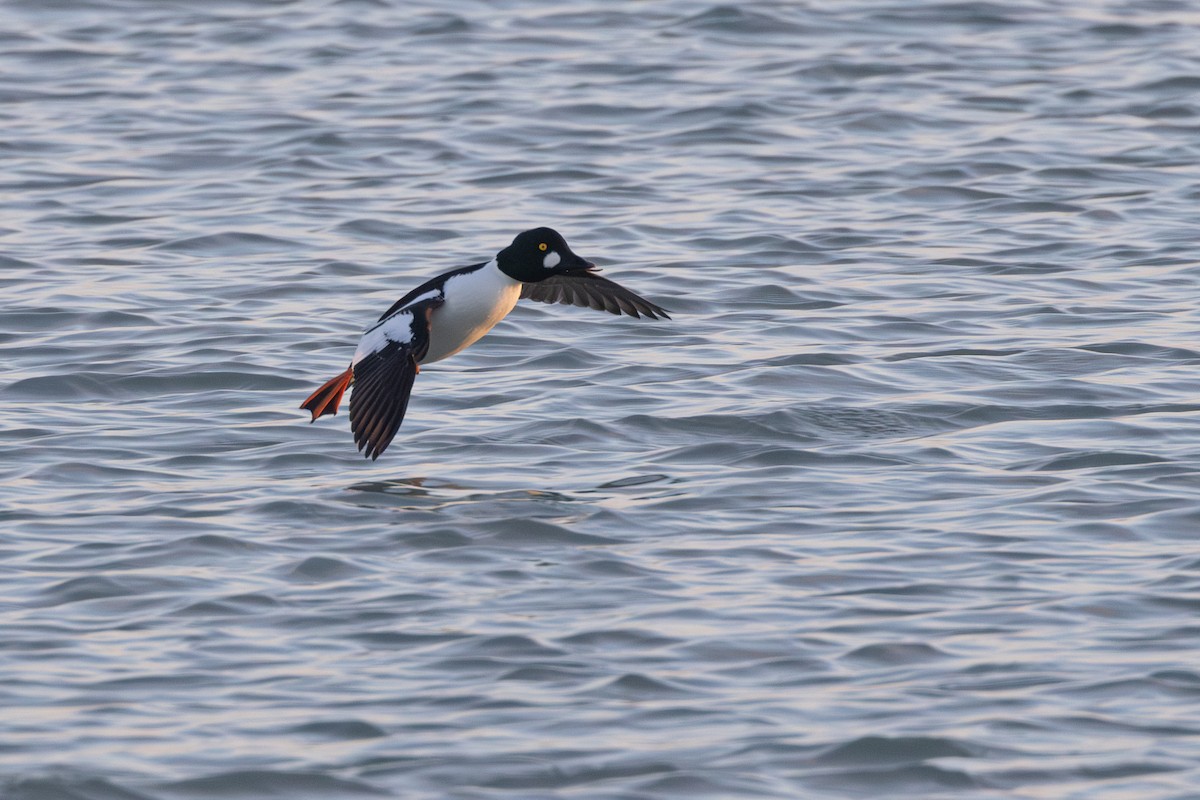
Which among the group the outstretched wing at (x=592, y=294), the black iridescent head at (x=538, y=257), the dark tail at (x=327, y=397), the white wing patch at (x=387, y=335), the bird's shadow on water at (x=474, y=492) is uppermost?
the black iridescent head at (x=538, y=257)

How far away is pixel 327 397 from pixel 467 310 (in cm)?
80

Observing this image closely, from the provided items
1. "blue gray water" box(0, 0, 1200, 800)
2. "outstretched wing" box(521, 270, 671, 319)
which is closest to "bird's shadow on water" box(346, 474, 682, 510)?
"blue gray water" box(0, 0, 1200, 800)

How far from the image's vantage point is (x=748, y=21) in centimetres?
1975

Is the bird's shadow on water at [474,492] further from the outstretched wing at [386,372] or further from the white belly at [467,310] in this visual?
the white belly at [467,310]

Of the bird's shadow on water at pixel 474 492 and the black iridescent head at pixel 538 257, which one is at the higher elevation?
the black iridescent head at pixel 538 257

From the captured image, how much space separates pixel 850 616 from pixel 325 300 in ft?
18.8

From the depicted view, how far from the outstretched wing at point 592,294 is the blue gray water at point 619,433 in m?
0.32

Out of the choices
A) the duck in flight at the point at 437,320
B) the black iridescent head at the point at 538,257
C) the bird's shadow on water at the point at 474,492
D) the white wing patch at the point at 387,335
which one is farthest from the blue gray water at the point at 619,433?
the black iridescent head at the point at 538,257

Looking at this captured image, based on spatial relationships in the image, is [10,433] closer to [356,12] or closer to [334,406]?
[334,406]

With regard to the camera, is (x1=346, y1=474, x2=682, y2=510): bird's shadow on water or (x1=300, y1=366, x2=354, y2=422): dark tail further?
(x1=300, y1=366, x2=354, y2=422): dark tail

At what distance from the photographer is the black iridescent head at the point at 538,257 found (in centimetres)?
997

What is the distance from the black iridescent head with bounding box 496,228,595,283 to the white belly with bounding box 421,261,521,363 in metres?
0.09

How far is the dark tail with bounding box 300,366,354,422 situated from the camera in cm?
941

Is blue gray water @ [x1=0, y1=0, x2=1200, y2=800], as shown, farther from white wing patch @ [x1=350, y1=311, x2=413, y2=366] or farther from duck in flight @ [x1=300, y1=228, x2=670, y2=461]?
white wing patch @ [x1=350, y1=311, x2=413, y2=366]
